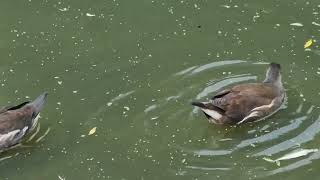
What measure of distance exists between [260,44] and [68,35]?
2.49m

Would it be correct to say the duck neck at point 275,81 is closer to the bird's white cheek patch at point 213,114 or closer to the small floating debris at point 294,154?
the bird's white cheek patch at point 213,114

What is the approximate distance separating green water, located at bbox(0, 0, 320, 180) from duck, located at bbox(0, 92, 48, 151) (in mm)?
145

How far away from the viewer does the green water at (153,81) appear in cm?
693

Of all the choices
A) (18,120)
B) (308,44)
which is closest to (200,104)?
(18,120)

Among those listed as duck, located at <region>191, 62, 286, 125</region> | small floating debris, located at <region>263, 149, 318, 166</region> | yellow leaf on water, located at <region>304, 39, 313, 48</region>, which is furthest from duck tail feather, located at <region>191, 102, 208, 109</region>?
yellow leaf on water, located at <region>304, 39, 313, 48</region>

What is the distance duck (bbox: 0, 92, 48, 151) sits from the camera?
23.5 feet

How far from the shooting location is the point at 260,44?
8508mm

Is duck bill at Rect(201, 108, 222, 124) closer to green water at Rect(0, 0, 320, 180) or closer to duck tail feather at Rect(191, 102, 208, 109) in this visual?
duck tail feather at Rect(191, 102, 208, 109)

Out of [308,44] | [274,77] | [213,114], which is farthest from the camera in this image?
[308,44]

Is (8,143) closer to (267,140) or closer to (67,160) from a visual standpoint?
(67,160)

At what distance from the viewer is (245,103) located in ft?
23.8

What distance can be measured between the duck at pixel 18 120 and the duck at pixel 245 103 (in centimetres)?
172

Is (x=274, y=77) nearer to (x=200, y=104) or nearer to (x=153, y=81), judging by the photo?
(x=200, y=104)

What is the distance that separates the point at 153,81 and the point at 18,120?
65.9 inches
